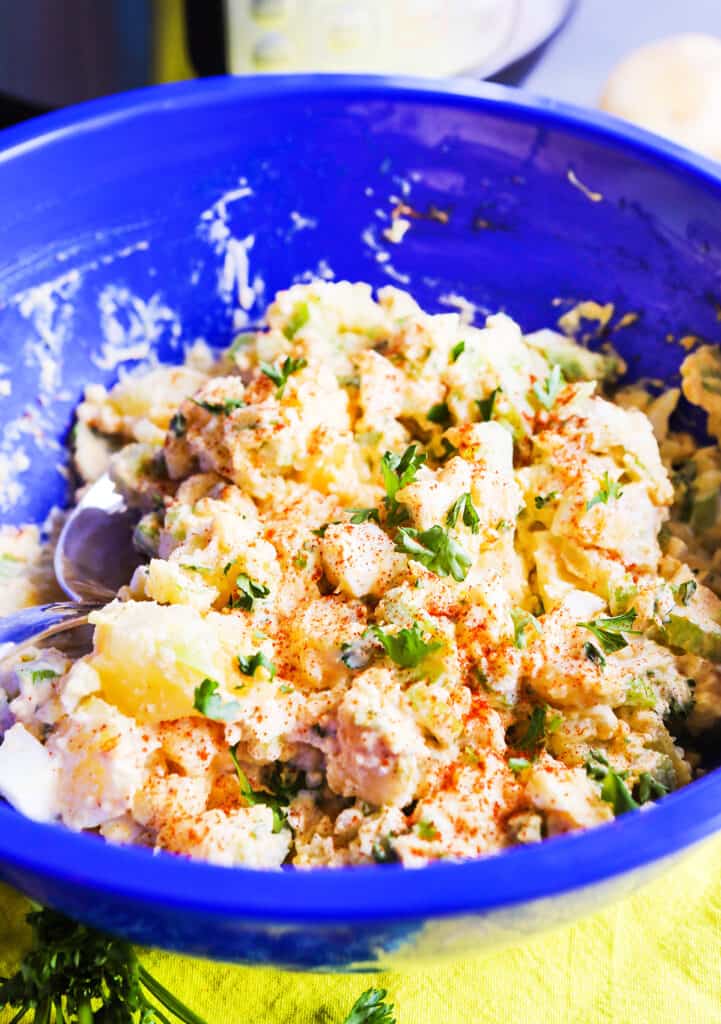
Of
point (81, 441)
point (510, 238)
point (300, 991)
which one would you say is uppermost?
point (510, 238)

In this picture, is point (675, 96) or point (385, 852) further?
point (675, 96)

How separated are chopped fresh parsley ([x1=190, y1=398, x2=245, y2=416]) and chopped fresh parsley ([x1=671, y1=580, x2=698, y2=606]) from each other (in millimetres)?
649

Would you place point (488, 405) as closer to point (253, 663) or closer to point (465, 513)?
point (465, 513)

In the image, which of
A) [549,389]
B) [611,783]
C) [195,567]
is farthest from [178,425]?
[611,783]

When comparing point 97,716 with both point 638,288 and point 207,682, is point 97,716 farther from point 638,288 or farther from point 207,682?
point 638,288

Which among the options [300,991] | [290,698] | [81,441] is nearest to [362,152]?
[81,441]

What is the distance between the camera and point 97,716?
3.93ft

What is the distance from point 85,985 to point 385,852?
1.34 feet

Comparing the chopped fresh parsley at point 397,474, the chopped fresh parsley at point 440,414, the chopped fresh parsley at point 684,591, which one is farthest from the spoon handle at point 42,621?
the chopped fresh parsley at point 684,591

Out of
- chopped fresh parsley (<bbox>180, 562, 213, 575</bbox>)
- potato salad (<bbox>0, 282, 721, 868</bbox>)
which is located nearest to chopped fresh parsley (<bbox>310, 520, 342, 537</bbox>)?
potato salad (<bbox>0, 282, 721, 868</bbox>)

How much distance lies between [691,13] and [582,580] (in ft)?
7.39

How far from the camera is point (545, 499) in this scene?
1456 millimetres

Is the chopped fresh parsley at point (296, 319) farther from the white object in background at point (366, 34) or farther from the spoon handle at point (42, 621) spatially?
the white object in background at point (366, 34)

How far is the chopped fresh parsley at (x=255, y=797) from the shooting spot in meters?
1.20
